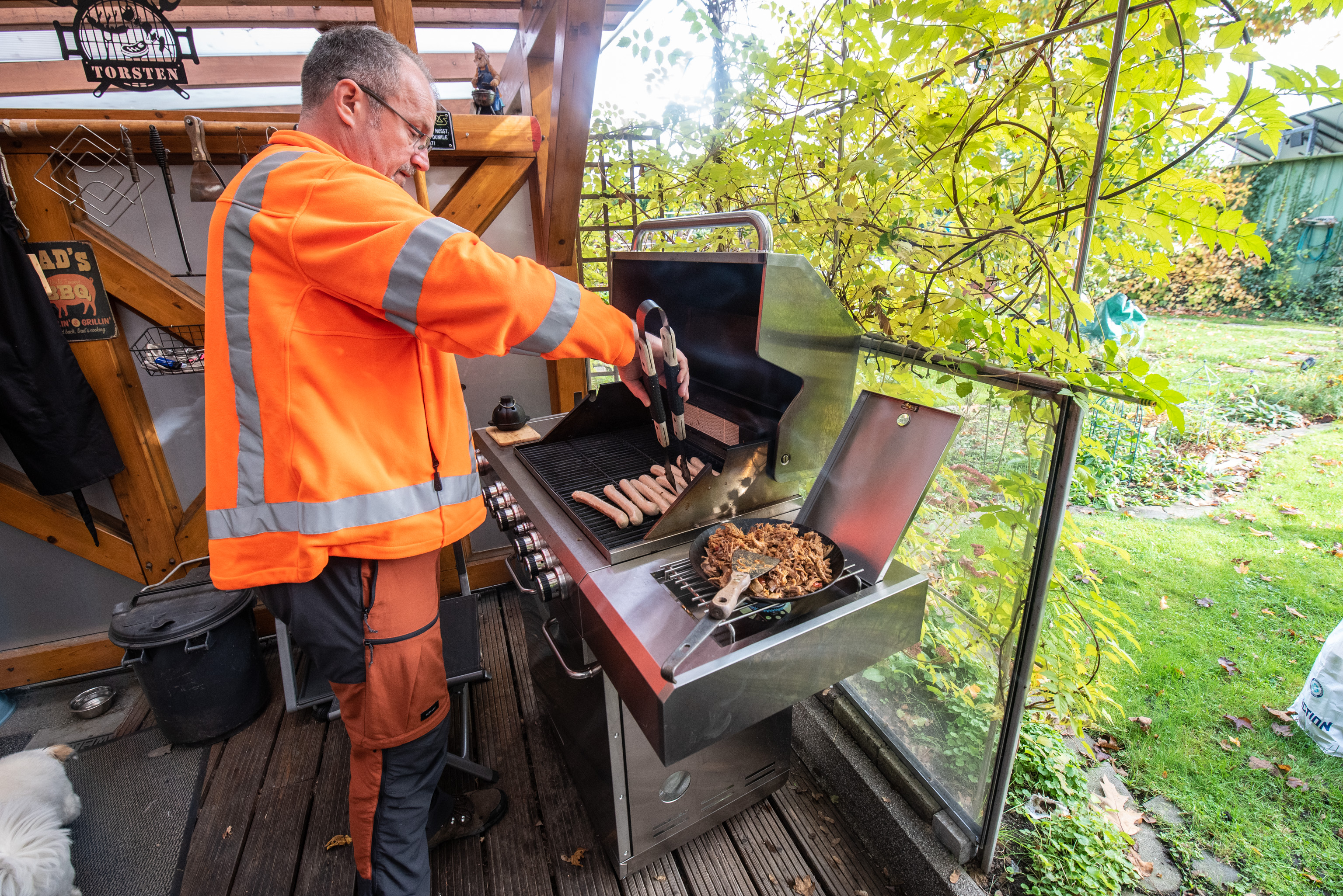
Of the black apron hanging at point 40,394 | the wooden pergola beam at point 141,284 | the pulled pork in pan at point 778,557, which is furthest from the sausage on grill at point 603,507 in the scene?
the black apron hanging at point 40,394

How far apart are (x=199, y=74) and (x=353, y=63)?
2.79 meters

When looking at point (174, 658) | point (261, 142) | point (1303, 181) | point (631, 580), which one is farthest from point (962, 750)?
point (1303, 181)

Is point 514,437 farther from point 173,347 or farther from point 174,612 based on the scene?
point 173,347

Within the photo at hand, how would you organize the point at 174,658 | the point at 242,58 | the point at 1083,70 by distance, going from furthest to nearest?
the point at 242,58 < the point at 174,658 < the point at 1083,70

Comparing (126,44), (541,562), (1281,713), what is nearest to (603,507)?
(541,562)

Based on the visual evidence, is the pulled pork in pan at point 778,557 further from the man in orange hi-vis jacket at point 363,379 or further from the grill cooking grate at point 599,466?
the man in orange hi-vis jacket at point 363,379

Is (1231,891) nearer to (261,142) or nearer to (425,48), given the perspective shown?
(261,142)

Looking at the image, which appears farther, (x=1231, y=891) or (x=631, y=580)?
(x=1231, y=891)

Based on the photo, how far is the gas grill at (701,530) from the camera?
128 centimetres

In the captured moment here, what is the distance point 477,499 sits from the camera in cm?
176

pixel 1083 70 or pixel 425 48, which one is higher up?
pixel 425 48

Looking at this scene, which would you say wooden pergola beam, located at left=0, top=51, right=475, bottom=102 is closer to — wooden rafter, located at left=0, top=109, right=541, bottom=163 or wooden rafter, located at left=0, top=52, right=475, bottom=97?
wooden rafter, located at left=0, top=52, right=475, bottom=97

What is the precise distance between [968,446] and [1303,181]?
367 inches

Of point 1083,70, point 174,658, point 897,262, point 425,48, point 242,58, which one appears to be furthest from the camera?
point 425,48
